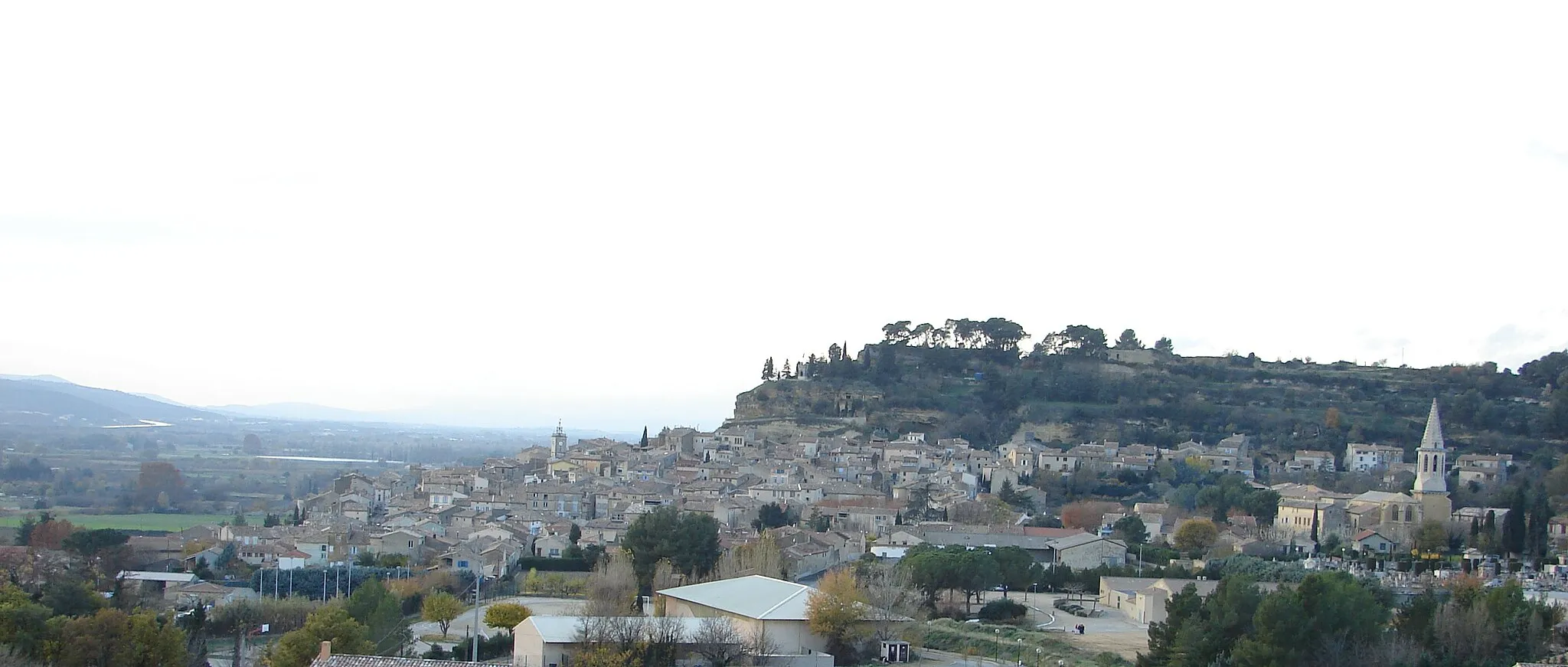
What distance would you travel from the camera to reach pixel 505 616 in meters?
25.5

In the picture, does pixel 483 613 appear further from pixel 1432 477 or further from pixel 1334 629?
pixel 1432 477

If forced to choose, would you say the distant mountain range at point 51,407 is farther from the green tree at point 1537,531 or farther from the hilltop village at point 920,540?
the green tree at point 1537,531

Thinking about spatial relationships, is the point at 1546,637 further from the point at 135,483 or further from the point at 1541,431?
the point at 135,483

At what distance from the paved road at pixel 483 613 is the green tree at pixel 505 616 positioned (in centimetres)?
74

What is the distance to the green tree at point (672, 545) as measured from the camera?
31344 millimetres

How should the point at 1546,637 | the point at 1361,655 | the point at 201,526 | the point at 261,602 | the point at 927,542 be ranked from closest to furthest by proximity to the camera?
the point at 1361,655, the point at 1546,637, the point at 261,602, the point at 927,542, the point at 201,526

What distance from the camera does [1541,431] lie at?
55812mm

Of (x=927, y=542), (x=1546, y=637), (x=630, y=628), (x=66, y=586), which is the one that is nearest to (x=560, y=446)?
(x=927, y=542)

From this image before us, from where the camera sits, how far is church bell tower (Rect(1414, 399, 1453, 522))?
135 feet

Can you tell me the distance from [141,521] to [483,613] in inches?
1281

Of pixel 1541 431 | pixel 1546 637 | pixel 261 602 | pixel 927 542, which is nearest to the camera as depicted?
pixel 1546 637

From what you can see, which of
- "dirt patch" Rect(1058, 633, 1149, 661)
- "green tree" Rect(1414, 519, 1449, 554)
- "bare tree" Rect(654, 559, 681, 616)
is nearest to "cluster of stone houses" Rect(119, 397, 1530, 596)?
"green tree" Rect(1414, 519, 1449, 554)

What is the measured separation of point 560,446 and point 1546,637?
4553 centimetres

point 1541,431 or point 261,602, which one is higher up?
point 1541,431
